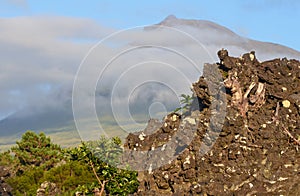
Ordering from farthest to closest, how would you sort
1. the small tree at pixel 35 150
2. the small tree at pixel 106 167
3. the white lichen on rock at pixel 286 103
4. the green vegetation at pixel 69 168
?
the small tree at pixel 35 150 → the green vegetation at pixel 69 168 → the small tree at pixel 106 167 → the white lichen on rock at pixel 286 103

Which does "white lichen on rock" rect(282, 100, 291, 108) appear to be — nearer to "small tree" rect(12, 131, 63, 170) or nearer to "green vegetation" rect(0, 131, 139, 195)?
"green vegetation" rect(0, 131, 139, 195)

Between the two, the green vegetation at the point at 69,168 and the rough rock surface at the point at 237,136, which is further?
the green vegetation at the point at 69,168

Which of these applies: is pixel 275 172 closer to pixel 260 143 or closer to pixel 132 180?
pixel 260 143

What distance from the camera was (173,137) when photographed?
86.9 feet

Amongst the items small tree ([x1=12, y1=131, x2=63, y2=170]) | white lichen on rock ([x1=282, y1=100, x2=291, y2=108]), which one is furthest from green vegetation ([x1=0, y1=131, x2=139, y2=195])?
white lichen on rock ([x1=282, y1=100, x2=291, y2=108])

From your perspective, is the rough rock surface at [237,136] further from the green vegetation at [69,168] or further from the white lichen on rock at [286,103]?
the green vegetation at [69,168]

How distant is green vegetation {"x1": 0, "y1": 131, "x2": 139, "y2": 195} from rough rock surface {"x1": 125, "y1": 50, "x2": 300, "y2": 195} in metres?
2.38

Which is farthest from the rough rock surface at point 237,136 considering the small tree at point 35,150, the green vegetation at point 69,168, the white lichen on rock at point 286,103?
the small tree at point 35,150

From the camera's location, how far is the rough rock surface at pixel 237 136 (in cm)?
2359

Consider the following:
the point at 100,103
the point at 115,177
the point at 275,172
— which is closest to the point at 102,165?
the point at 115,177

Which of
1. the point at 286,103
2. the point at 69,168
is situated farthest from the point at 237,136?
the point at 69,168

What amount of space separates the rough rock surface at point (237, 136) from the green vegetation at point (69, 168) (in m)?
2.38

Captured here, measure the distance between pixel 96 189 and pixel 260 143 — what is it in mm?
8919

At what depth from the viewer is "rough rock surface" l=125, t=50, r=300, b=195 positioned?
2359 cm
